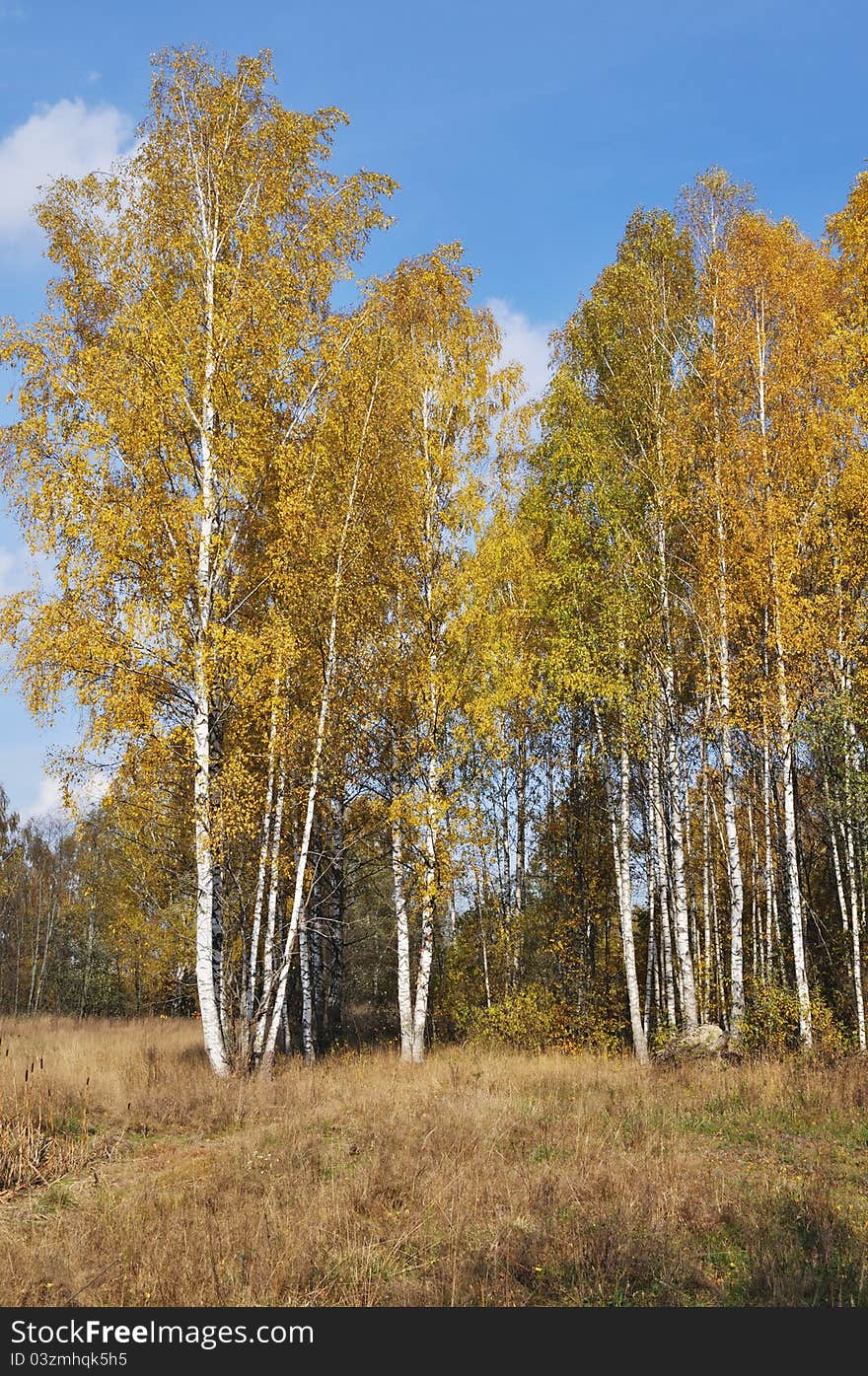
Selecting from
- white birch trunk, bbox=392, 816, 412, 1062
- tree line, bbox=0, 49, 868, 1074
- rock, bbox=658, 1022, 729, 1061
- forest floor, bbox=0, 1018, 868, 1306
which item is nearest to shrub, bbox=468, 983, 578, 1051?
tree line, bbox=0, 49, 868, 1074

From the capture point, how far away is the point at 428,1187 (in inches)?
249

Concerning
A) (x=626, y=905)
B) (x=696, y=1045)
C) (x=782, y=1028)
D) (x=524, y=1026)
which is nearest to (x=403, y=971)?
(x=524, y=1026)

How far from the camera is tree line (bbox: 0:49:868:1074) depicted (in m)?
11.1

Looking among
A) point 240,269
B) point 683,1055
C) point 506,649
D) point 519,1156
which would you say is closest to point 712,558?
point 506,649

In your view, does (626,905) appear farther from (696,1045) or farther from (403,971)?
(403,971)

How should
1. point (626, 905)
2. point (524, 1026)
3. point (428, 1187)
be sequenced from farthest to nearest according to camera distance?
1. point (524, 1026)
2. point (626, 905)
3. point (428, 1187)

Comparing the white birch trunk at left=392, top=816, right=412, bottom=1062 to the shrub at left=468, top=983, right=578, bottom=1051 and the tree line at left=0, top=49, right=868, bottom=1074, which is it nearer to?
the tree line at left=0, top=49, right=868, bottom=1074

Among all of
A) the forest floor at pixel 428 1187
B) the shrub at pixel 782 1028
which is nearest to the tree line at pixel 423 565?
the shrub at pixel 782 1028

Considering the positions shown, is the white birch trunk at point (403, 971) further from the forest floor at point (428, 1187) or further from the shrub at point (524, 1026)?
the forest floor at point (428, 1187)

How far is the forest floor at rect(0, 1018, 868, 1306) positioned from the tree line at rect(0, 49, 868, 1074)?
2124mm

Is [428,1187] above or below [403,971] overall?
below

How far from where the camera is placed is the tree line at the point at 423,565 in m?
11.1

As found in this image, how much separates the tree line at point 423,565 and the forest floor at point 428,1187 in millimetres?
2124

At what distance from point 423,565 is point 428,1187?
32.7ft
